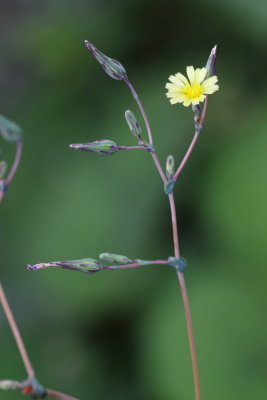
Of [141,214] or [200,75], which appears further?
[141,214]

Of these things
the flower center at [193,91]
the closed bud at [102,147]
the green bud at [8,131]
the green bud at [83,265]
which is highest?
the flower center at [193,91]

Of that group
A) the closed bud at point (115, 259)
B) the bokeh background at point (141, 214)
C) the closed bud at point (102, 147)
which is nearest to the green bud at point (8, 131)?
the closed bud at point (102, 147)

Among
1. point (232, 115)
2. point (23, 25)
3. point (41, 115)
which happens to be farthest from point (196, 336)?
point (23, 25)

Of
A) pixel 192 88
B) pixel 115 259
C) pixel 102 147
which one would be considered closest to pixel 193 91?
pixel 192 88

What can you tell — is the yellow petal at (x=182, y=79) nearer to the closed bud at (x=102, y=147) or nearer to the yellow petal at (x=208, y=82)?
the yellow petal at (x=208, y=82)

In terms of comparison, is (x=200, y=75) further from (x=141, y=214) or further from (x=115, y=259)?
(x=141, y=214)

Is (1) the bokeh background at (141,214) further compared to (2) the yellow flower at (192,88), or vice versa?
(1) the bokeh background at (141,214)
